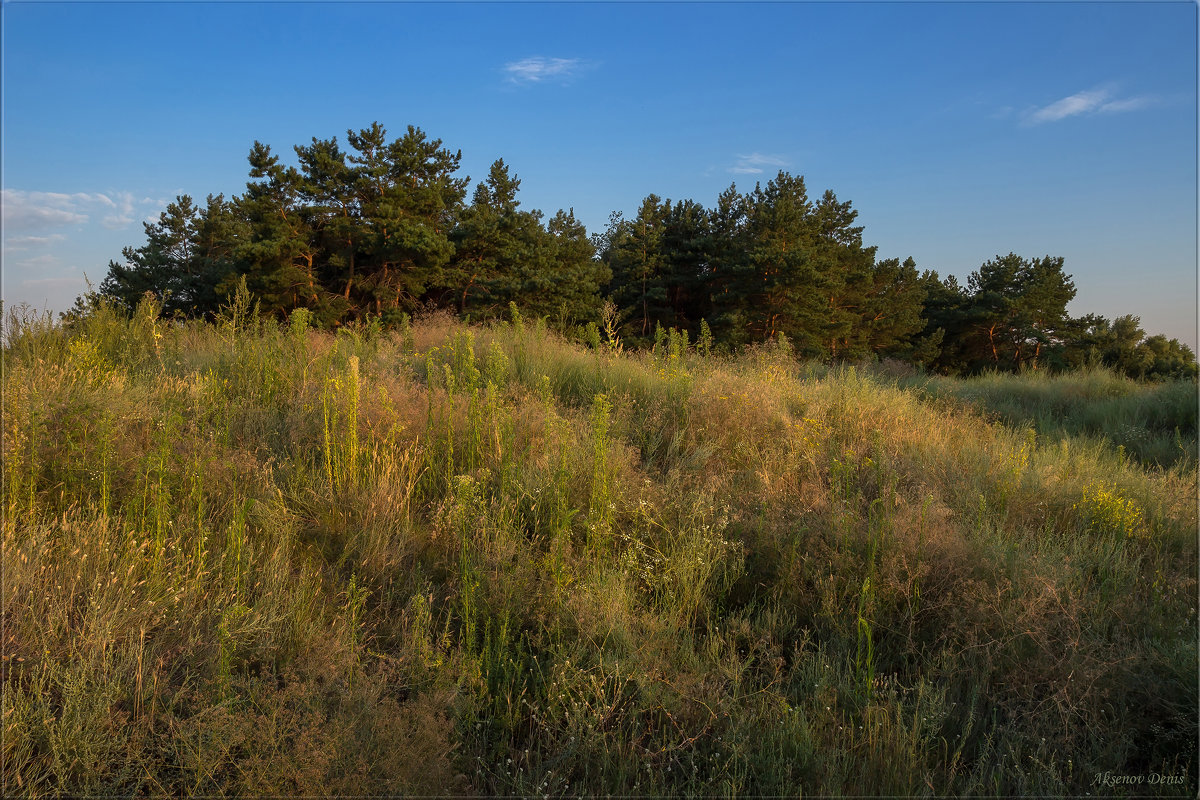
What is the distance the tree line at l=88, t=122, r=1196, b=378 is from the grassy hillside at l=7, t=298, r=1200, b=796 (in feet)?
51.5

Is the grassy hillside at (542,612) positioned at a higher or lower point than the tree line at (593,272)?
lower

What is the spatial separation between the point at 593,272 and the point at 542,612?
915 inches

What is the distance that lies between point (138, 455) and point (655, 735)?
337cm

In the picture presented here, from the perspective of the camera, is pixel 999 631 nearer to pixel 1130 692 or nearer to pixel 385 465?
pixel 1130 692

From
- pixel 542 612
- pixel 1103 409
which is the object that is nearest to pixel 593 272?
pixel 1103 409

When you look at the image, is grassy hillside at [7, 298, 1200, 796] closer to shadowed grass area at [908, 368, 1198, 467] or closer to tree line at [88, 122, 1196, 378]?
shadowed grass area at [908, 368, 1198, 467]

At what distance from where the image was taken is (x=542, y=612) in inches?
116

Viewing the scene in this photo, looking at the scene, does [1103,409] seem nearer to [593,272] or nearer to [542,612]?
[542,612]

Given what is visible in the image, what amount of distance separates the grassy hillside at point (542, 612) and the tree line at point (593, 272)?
15.7m

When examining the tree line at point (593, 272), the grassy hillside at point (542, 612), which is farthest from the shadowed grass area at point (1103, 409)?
the tree line at point (593, 272)

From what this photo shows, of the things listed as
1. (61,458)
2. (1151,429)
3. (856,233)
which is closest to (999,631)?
(61,458)

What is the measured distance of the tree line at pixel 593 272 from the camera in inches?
896

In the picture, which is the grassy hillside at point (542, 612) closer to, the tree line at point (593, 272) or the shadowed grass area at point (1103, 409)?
the shadowed grass area at point (1103, 409)

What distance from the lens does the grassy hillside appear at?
7.28 feet
